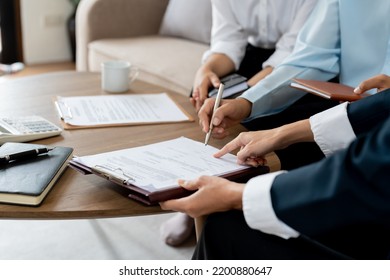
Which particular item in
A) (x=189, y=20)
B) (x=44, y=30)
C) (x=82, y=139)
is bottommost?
(x=44, y=30)

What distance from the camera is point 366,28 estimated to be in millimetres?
1408

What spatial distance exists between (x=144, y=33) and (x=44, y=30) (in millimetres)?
1122

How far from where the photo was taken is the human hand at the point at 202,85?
4.66ft

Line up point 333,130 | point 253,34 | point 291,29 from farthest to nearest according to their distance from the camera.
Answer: point 253,34, point 291,29, point 333,130

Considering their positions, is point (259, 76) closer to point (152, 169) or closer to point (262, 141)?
point (262, 141)

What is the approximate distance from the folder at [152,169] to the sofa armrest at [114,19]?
1.65 metres

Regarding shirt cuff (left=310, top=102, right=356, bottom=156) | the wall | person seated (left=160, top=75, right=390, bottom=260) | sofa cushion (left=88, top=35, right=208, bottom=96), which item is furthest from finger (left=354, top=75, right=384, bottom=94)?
the wall

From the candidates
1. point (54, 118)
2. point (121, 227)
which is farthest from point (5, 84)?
point (121, 227)

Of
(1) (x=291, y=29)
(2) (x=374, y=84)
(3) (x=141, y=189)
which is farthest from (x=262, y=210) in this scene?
(1) (x=291, y=29)

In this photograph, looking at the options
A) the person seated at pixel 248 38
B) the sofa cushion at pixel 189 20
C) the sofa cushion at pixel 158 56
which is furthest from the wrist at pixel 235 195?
the sofa cushion at pixel 189 20

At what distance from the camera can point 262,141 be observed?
1.03 m

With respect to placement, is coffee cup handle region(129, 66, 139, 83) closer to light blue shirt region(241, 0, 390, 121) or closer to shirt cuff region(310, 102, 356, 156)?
light blue shirt region(241, 0, 390, 121)
